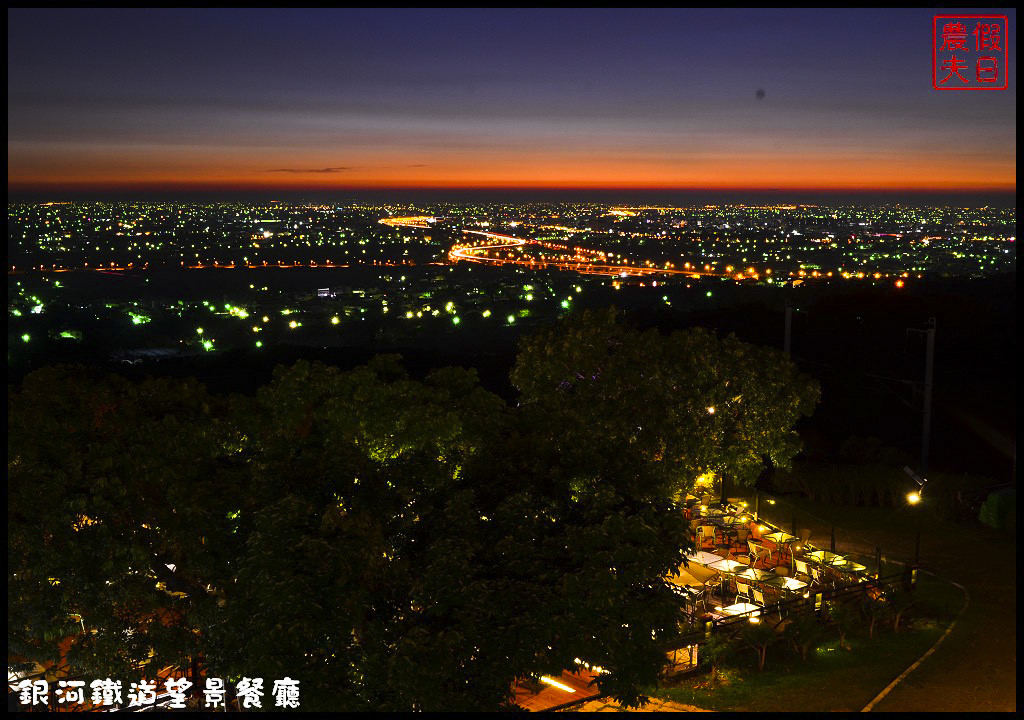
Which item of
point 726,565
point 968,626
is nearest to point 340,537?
point 726,565

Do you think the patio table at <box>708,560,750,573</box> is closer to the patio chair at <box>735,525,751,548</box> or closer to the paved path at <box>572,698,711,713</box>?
the patio chair at <box>735,525,751,548</box>

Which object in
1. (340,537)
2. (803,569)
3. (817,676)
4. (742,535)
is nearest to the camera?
(340,537)

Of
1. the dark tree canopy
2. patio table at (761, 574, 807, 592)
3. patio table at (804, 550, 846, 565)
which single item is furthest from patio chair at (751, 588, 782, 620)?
the dark tree canopy

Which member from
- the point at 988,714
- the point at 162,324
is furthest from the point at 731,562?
the point at 162,324

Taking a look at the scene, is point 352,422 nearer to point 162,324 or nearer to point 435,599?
point 435,599

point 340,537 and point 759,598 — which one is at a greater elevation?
point 340,537

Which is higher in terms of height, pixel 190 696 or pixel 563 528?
pixel 563 528

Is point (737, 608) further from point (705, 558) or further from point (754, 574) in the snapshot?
point (705, 558)
